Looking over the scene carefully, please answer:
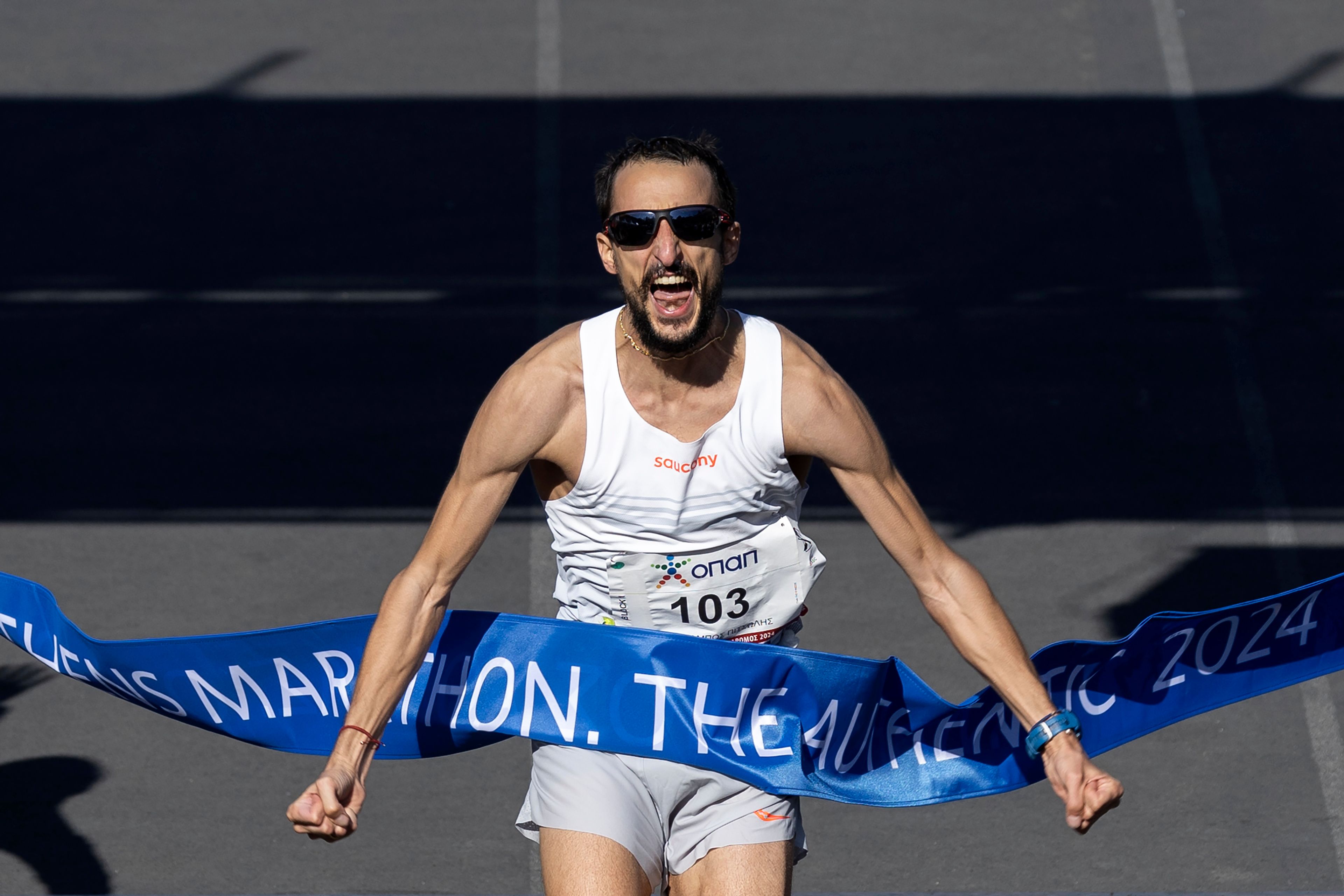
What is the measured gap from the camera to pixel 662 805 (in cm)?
438

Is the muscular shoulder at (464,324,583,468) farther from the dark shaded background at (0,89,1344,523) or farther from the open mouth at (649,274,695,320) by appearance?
the dark shaded background at (0,89,1344,523)

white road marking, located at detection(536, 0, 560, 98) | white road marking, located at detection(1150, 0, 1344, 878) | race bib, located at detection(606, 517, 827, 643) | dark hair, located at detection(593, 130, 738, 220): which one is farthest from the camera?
white road marking, located at detection(536, 0, 560, 98)

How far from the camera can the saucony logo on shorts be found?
163 inches

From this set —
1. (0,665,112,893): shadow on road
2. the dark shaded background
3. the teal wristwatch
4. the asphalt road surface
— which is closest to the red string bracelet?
the teal wristwatch

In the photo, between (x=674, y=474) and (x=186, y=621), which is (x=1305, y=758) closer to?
(x=674, y=474)

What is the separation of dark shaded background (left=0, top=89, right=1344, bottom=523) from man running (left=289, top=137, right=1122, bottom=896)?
13.1ft

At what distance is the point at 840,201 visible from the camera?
10.6m

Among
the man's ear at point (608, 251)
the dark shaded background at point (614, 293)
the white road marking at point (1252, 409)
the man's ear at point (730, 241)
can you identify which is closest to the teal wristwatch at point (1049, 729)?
the man's ear at point (730, 241)

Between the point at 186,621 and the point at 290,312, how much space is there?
104 inches

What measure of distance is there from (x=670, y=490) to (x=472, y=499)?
446 mm

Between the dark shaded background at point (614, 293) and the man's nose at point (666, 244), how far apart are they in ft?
14.3

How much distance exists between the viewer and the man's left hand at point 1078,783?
3.83m

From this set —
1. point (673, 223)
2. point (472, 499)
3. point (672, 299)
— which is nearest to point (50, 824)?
point (472, 499)

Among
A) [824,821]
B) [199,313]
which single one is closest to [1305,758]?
[824,821]
